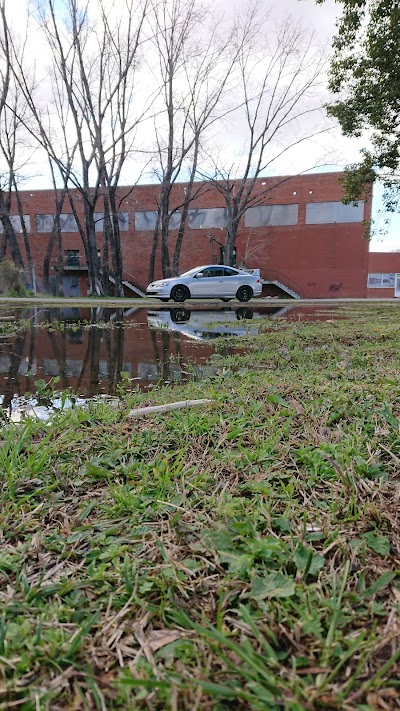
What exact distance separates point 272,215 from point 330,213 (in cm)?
425

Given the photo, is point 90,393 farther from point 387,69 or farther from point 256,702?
point 387,69

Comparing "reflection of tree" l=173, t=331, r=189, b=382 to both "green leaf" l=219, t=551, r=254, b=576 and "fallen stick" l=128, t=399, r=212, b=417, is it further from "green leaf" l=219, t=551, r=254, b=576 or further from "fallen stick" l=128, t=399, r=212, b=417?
"green leaf" l=219, t=551, r=254, b=576

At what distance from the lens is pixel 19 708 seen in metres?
0.99

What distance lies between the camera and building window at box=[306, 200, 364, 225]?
33.4m

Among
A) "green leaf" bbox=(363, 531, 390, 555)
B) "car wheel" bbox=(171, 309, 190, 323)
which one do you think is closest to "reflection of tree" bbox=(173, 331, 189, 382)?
"car wheel" bbox=(171, 309, 190, 323)

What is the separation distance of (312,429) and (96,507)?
1.13 m

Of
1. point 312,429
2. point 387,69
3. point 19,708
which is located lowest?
point 19,708

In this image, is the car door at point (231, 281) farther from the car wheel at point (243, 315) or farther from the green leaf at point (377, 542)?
the green leaf at point (377, 542)

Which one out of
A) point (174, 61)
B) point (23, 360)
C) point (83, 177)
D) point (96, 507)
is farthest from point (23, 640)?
point (174, 61)

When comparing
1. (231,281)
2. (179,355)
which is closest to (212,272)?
(231,281)

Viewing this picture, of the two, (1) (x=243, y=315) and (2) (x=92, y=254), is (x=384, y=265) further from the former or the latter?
(1) (x=243, y=315)

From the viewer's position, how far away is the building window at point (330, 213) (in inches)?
1314

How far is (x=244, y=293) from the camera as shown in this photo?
1895 centimetres

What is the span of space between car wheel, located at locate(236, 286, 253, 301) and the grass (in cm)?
1623
